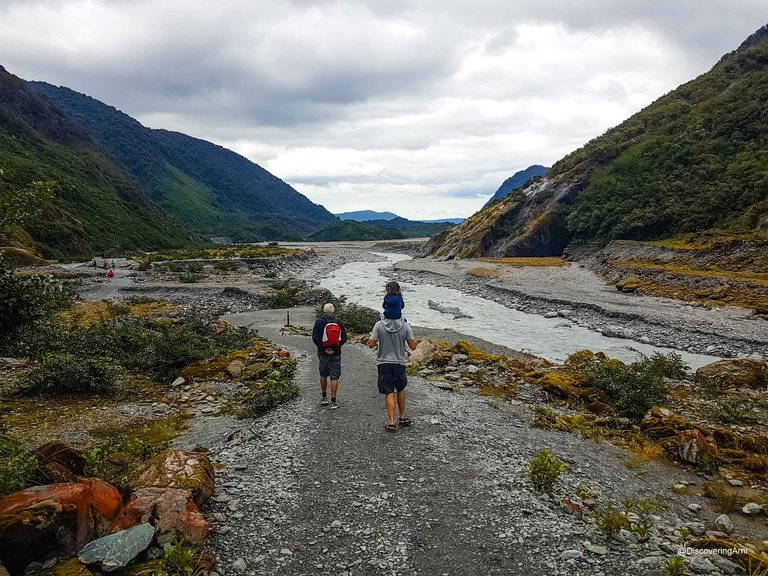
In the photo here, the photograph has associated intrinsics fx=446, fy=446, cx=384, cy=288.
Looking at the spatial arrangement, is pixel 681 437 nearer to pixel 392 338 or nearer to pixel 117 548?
pixel 392 338

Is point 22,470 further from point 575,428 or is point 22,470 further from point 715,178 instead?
point 715,178

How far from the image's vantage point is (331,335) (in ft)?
32.0

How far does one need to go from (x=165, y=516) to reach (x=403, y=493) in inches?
122

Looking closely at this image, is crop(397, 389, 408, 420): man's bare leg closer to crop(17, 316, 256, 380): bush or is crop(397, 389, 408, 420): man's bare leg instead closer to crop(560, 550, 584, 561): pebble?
crop(560, 550, 584, 561): pebble

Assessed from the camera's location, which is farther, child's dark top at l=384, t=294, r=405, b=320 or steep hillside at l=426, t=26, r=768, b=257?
steep hillside at l=426, t=26, r=768, b=257

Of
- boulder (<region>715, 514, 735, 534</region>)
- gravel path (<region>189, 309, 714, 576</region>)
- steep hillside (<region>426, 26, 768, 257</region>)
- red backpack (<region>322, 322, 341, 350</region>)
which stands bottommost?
boulder (<region>715, 514, 735, 534</region>)

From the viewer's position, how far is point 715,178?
50625 millimetres

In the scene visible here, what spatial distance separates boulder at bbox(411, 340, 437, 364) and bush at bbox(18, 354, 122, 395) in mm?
8980

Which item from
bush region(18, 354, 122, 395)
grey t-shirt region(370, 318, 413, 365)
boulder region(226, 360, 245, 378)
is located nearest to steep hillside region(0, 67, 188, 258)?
bush region(18, 354, 122, 395)

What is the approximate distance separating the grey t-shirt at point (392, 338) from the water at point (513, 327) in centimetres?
1304

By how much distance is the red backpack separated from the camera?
383 inches

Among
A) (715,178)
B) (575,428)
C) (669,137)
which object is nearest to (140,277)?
(575,428)

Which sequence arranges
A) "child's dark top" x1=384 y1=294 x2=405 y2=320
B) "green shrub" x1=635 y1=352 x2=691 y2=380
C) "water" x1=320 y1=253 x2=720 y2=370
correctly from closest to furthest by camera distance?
"child's dark top" x1=384 y1=294 x2=405 y2=320
"green shrub" x1=635 y1=352 x2=691 y2=380
"water" x1=320 y1=253 x2=720 y2=370

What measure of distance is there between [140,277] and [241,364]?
30449 millimetres
